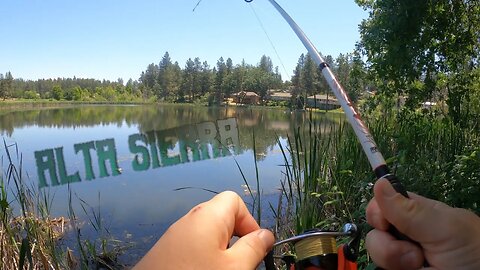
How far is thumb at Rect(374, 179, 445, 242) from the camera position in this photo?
0.65 meters

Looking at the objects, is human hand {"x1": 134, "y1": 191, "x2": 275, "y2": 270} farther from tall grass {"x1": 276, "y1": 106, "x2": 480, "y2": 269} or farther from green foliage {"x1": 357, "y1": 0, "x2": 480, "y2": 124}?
green foliage {"x1": 357, "y1": 0, "x2": 480, "y2": 124}

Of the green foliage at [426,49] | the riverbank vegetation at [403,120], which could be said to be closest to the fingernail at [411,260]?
the riverbank vegetation at [403,120]

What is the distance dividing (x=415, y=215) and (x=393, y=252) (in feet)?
0.29

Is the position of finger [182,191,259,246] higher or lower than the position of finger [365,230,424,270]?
higher

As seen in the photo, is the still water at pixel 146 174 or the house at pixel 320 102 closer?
the house at pixel 320 102

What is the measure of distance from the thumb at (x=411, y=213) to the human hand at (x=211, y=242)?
23 cm

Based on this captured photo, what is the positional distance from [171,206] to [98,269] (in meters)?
3.56

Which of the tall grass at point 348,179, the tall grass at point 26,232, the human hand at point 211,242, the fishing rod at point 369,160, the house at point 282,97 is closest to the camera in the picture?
the human hand at point 211,242

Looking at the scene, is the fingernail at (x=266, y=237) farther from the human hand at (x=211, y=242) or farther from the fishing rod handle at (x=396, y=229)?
the fishing rod handle at (x=396, y=229)

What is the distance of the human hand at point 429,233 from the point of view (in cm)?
64

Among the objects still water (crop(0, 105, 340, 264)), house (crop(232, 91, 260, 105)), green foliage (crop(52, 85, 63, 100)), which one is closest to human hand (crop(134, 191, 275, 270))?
still water (crop(0, 105, 340, 264))

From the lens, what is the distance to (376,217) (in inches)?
29.4

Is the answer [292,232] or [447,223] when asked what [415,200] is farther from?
[292,232]

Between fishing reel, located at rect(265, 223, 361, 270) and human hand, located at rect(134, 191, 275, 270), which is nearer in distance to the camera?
human hand, located at rect(134, 191, 275, 270)
